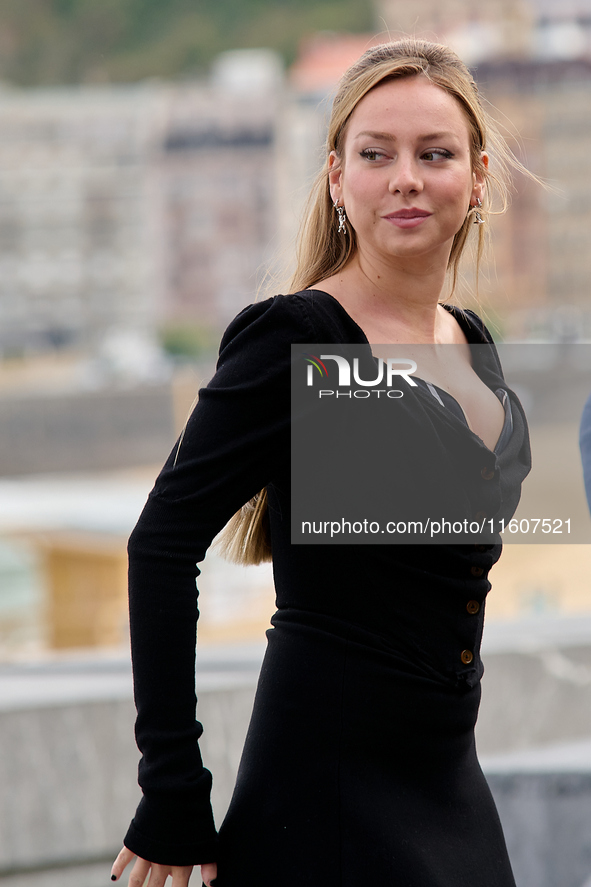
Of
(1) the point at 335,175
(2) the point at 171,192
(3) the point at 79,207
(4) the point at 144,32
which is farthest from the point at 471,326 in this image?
(4) the point at 144,32

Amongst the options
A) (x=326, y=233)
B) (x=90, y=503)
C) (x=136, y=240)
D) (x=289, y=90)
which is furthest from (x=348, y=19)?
(x=326, y=233)

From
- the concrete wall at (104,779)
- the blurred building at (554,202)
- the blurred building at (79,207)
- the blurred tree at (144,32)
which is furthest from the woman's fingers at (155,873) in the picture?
the blurred tree at (144,32)

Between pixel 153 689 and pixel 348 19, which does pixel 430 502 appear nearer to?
pixel 153 689

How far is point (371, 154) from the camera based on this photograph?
94cm

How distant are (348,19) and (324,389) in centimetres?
6439

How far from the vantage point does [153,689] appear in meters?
0.86

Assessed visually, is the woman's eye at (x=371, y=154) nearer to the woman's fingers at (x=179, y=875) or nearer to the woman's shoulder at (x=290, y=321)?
the woman's shoulder at (x=290, y=321)

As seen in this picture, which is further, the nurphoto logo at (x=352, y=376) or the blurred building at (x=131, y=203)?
the blurred building at (x=131, y=203)

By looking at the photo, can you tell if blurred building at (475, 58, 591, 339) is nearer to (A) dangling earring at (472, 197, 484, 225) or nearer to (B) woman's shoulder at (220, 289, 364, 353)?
(A) dangling earring at (472, 197, 484, 225)

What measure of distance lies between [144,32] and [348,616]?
2620 inches

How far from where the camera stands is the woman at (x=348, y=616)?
86cm

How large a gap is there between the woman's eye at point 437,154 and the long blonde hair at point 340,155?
0.04 m

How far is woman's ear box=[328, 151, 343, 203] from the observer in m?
0.99

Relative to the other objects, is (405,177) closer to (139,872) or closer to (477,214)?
(477,214)
